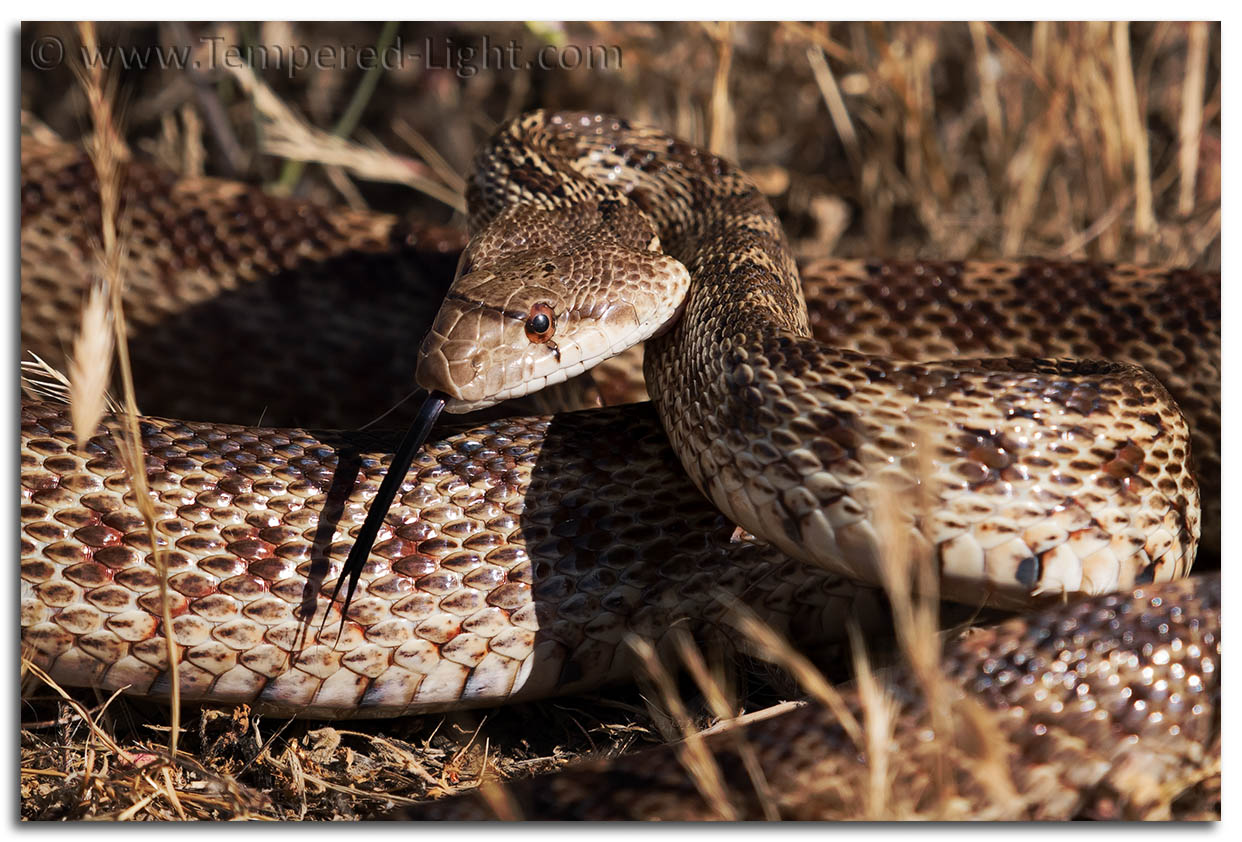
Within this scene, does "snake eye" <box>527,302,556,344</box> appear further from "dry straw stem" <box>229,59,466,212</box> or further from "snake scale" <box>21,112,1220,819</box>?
"dry straw stem" <box>229,59,466,212</box>

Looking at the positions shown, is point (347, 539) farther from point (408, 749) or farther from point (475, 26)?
point (475, 26)

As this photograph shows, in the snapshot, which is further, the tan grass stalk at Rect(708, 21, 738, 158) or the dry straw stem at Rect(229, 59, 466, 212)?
the dry straw stem at Rect(229, 59, 466, 212)

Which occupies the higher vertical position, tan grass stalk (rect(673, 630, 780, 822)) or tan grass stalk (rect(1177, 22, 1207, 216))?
tan grass stalk (rect(1177, 22, 1207, 216))

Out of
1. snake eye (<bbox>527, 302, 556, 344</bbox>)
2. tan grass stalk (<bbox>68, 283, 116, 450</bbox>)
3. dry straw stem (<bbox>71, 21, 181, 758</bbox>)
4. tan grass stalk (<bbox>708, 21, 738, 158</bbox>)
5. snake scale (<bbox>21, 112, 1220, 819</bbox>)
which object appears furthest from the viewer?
tan grass stalk (<bbox>708, 21, 738, 158</bbox>)

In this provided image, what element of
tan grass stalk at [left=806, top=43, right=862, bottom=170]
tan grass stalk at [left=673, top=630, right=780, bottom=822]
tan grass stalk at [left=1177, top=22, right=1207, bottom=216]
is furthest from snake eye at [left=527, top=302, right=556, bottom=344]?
tan grass stalk at [left=1177, top=22, right=1207, bottom=216]

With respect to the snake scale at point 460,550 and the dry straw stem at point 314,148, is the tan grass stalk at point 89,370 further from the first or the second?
the dry straw stem at point 314,148
